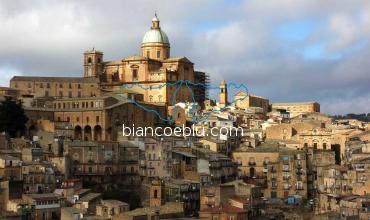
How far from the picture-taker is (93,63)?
319 feet

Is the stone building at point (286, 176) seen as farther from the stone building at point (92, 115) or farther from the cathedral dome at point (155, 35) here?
the cathedral dome at point (155, 35)

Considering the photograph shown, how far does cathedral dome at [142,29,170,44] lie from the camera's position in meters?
101

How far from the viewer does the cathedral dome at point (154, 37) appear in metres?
101

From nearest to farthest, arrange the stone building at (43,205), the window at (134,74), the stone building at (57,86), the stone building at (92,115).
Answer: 1. the stone building at (43,205)
2. the stone building at (92,115)
3. the stone building at (57,86)
4. the window at (134,74)

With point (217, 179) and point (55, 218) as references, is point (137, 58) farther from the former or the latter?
point (55, 218)

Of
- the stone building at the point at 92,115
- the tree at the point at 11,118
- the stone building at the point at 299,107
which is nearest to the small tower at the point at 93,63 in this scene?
the stone building at the point at 92,115

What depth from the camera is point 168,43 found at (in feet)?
333

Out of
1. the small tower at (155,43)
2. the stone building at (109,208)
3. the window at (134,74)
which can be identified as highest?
the small tower at (155,43)

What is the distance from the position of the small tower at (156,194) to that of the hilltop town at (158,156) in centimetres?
9

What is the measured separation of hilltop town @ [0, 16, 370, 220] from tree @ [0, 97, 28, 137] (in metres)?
0.66

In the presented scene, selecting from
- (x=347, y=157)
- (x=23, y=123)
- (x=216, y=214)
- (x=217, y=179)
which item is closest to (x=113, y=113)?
(x=23, y=123)

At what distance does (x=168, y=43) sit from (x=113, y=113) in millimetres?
24748

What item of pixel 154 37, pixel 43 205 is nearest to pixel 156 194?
pixel 43 205

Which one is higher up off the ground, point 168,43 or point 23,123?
point 168,43
